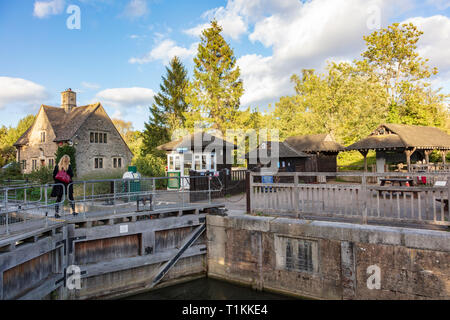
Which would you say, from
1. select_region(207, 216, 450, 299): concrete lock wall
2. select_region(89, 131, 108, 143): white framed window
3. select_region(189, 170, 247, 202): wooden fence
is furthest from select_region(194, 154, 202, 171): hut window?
select_region(89, 131, 108, 143): white framed window

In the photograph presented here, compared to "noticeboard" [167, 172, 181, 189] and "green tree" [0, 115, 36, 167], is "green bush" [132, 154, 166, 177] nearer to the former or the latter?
"noticeboard" [167, 172, 181, 189]

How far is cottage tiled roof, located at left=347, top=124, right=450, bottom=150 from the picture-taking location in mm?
20562

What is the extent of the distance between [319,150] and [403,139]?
6533mm

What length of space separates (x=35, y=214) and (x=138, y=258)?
5.03 m

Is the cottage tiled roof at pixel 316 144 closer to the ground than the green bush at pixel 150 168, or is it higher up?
higher up

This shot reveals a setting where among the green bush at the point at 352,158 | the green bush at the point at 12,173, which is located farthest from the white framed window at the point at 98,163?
the green bush at the point at 352,158

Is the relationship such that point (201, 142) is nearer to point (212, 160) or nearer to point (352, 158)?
point (212, 160)

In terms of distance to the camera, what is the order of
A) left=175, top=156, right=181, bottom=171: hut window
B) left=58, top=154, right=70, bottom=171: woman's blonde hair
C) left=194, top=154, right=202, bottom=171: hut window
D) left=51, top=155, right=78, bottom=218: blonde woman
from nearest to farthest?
left=51, top=155, right=78, bottom=218: blonde woman
left=58, top=154, right=70, bottom=171: woman's blonde hair
left=194, top=154, right=202, bottom=171: hut window
left=175, top=156, right=181, bottom=171: hut window

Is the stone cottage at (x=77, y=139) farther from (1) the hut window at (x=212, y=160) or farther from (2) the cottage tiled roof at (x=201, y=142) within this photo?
(1) the hut window at (x=212, y=160)

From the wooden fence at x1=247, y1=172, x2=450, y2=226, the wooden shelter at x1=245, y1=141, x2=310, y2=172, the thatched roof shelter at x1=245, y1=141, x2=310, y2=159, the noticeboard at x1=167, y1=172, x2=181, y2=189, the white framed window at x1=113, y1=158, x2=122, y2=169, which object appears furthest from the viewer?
the white framed window at x1=113, y1=158, x2=122, y2=169

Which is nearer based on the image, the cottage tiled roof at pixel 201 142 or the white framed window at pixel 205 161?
the white framed window at pixel 205 161

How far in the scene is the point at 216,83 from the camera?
3306 centimetres

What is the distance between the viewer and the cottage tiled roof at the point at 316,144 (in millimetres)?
25625

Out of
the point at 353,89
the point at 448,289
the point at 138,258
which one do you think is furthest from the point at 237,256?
the point at 353,89
